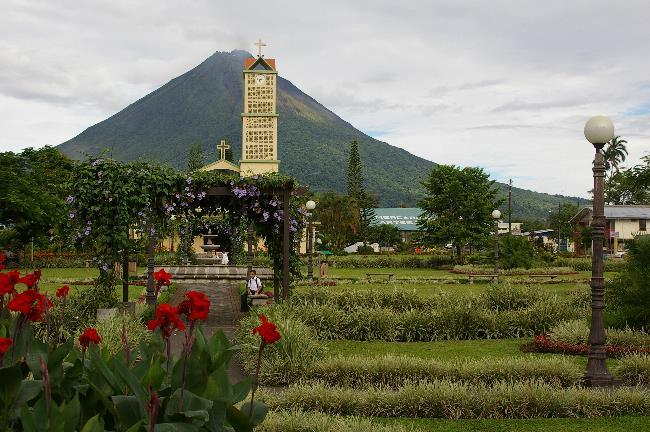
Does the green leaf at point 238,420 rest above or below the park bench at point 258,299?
above

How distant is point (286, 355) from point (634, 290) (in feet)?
23.9

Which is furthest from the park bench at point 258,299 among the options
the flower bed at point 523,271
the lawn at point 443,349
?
the flower bed at point 523,271

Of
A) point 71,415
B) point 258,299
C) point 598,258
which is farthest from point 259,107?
point 71,415

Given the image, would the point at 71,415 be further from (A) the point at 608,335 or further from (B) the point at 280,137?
(B) the point at 280,137

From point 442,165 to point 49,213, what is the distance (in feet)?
78.4

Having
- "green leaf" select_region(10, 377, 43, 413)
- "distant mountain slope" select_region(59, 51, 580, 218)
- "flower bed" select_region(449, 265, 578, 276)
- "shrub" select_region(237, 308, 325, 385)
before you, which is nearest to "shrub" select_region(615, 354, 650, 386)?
"shrub" select_region(237, 308, 325, 385)

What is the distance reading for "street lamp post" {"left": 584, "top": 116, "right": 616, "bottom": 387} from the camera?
8984 millimetres

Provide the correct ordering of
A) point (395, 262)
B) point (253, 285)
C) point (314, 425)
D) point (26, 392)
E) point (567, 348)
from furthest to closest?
point (395, 262) < point (253, 285) < point (567, 348) < point (314, 425) < point (26, 392)

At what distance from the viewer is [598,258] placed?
Answer: 8.97 meters

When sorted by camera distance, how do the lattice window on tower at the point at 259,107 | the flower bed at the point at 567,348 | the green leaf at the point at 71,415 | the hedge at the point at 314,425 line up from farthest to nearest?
the lattice window on tower at the point at 259,107 < the flower bed at the point at 567,348 < the hedge at the point at 314,425 < the green leaf at the point at 71,415

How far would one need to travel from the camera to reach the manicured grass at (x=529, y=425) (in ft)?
23.6

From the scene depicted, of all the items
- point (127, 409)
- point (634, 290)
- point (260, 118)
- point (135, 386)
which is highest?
point (260, 118)

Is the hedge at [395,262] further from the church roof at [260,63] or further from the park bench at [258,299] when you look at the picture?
the park bench at [258,299]

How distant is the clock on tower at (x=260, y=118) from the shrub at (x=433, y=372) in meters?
44.8
